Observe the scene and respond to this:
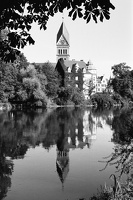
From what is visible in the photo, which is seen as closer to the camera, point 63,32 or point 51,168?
point 51,168

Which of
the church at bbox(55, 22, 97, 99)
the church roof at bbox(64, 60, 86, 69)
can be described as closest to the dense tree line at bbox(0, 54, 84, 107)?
the church at bbox(55, 22, 97, 99)

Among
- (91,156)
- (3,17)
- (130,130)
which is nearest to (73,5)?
(3,17)

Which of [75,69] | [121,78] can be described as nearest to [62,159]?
[121,78]

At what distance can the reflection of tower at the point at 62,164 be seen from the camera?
394 inches

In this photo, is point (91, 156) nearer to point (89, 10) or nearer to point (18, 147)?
point (18, 147)

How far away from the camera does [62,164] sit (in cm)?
1155

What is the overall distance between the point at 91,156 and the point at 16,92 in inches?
1652

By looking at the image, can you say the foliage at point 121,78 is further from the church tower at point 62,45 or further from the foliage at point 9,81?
the church tower at point 62,45

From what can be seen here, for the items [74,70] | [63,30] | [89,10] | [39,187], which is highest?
[63,30]

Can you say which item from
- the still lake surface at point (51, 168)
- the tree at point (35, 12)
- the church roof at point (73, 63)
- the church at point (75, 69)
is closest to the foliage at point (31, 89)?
the church at point (75, 69)

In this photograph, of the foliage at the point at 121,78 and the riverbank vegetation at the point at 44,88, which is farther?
the foliage at the point at 121,78

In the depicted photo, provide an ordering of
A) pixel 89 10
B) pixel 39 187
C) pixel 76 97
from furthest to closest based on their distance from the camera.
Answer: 1. pixel 76 97
2. pixel 39 187
3. pixel 89 10

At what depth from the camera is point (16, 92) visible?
53562 millimetres

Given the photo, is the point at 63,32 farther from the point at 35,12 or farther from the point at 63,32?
the point at 35,12
